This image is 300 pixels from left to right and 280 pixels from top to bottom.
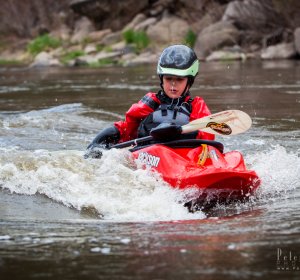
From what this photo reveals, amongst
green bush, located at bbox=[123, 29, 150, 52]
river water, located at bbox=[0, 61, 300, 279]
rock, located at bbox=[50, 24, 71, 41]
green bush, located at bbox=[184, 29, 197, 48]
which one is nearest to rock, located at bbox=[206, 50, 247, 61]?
green bush, located at bbox=[184, 29, 197, 48]

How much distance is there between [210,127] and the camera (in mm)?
6531

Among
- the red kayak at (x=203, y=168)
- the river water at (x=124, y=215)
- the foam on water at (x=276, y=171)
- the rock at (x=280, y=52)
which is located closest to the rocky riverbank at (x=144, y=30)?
Answer: the rock at (x=280, y=52)

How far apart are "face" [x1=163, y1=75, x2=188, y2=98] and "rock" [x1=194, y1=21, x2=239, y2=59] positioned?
20658 mm

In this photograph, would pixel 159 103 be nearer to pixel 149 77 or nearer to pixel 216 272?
pixel 216 272

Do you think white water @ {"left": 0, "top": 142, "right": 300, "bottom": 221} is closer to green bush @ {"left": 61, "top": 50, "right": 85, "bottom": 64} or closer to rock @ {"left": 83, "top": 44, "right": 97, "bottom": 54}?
green bush @ {"left": 61, "top": 50, "right": 85, "bottom": 64}

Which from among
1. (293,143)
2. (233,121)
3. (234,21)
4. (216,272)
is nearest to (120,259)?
(216,272)

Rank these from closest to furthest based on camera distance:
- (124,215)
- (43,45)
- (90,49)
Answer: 1. (124,215)
2. (90,49)
3. (43,45)

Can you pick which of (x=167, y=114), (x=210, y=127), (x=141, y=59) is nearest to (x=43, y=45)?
(x=141, y=59)

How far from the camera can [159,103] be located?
22.8 ft

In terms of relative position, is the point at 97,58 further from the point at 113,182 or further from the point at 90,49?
the point at 113,182

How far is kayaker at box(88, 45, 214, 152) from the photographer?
22.1 ft

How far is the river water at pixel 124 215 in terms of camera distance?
3.98 metres

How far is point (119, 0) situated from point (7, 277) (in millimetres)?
35024

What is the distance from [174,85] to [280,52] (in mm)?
19779
